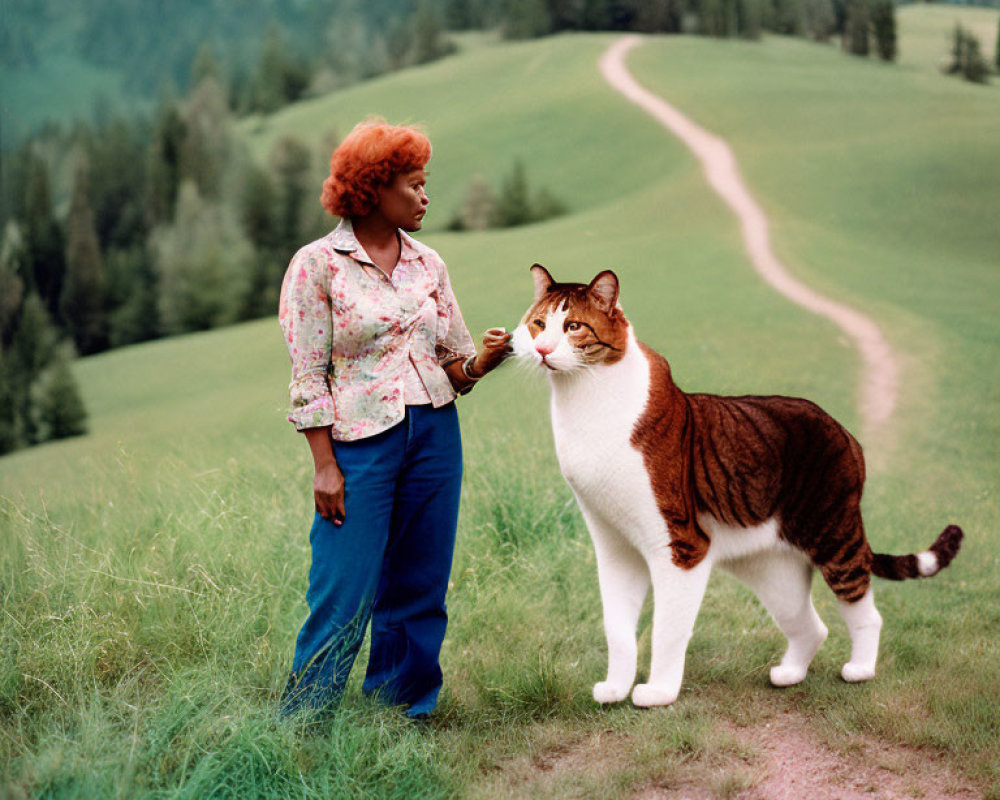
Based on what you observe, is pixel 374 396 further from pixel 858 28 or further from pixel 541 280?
pixel 858 28

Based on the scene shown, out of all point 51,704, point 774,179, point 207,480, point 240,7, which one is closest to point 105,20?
point 240,7

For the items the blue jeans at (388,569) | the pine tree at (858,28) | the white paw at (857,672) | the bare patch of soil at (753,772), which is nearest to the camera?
the blue jeans at (388,569)

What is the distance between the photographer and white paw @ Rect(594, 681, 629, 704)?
3.07 metres

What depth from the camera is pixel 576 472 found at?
2.82m

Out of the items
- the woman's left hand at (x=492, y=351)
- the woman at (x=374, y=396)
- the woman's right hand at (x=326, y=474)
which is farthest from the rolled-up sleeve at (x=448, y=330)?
the woman's right hand at (x=326, y=474)

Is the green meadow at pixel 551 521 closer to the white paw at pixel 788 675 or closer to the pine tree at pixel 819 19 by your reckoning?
the white paw at pixel 788 675

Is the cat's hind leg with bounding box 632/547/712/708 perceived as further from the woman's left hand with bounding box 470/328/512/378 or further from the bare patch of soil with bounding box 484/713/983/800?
the woman's left hand with bounding box 470/328/512/378

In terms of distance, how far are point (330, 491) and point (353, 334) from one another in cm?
44

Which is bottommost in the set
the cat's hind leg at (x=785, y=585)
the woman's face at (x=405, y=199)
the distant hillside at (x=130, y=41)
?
the cat's hind leg at (x=785, y=585)

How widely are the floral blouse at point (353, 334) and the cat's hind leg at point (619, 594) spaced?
0.70 m

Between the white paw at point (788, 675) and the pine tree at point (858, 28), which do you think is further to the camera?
the pine tree at point (858, 28)

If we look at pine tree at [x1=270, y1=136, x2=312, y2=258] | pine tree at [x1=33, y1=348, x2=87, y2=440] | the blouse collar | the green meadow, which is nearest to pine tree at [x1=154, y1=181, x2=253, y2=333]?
pine tree at [x1=270, y1=136, x2=312, y2=258]

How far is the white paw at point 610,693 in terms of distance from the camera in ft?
10.1

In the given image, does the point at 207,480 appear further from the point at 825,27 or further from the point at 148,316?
the point at 825,27
